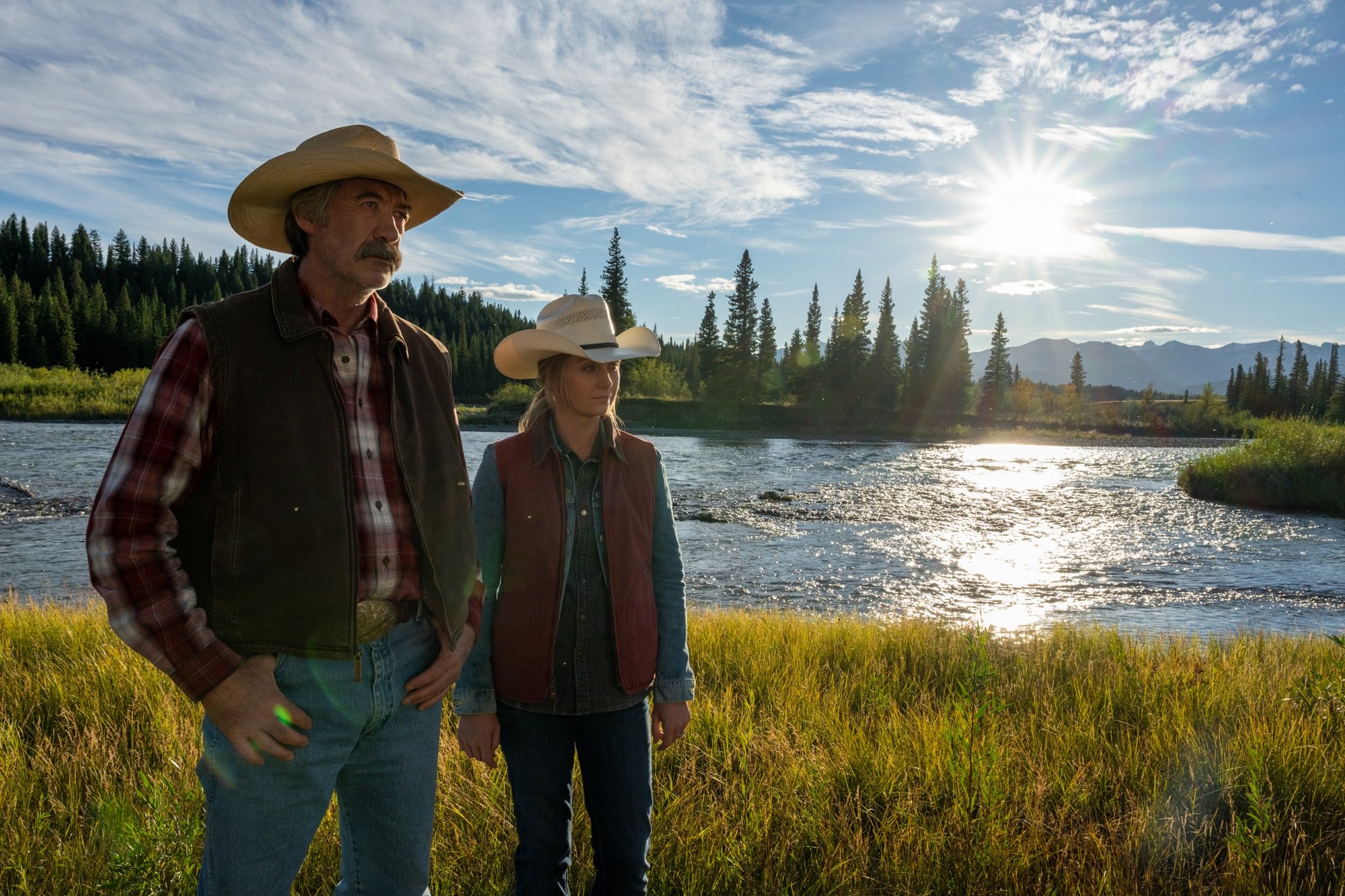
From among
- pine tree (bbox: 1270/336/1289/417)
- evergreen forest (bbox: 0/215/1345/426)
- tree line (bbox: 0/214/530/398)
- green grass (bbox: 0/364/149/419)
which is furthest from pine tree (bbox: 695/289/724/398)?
pine tree (bbox: 1270/336/1289/417)

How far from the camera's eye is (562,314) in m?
2.64

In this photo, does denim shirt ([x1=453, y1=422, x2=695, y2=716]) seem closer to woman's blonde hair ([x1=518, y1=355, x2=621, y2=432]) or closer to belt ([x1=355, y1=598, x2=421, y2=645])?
woman's blonde hair ([x1=518, y1=355, x2=621, y2=432])

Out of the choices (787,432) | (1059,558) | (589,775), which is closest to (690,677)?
(589,775)

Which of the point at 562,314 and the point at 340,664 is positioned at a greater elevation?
the point at 562,314

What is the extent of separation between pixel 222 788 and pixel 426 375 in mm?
1131

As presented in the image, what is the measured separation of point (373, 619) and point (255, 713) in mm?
326

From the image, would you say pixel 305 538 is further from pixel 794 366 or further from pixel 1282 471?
pixel 794 366

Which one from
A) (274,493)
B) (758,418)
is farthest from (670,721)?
(758,418)

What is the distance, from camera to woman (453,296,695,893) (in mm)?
2438

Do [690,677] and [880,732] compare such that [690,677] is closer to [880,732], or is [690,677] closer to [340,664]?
[340,664]

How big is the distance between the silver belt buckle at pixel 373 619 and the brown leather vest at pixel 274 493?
8cm

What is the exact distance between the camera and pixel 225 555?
1799mm

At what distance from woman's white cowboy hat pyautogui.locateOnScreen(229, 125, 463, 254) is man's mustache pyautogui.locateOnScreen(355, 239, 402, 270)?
177 mm

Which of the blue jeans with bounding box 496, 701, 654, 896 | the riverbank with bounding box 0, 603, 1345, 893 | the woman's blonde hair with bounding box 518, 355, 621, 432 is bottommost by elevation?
the riverbank with bounding box 0, 603, 1345, 893
